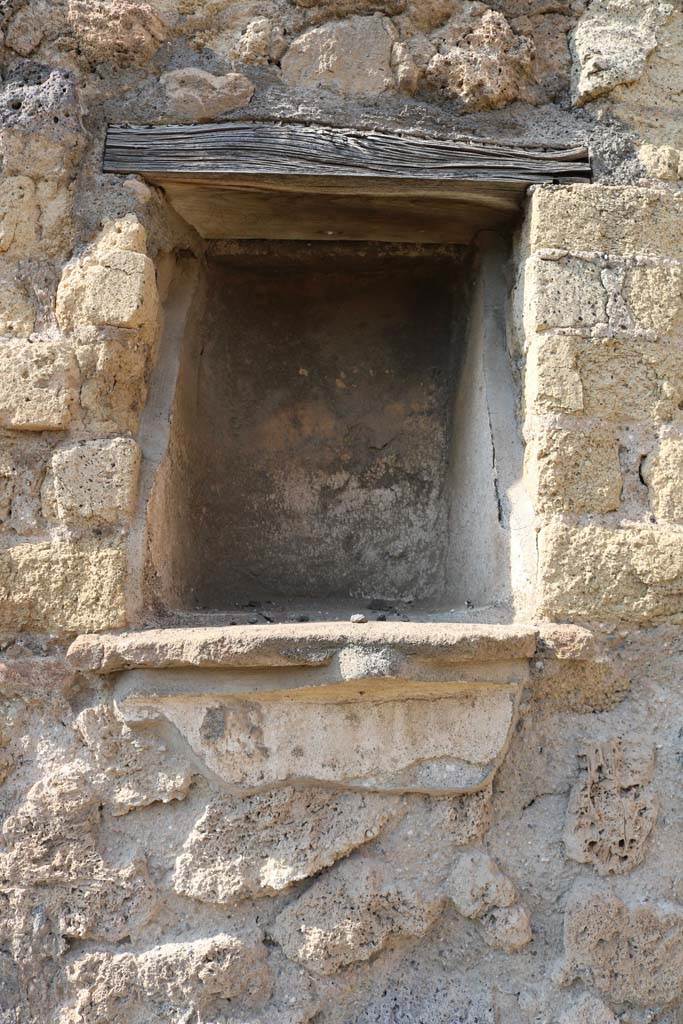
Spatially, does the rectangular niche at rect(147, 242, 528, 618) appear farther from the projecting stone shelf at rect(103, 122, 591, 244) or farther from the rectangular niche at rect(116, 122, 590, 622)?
the projecting stone shelf at rect(103, 122, 591, 244)

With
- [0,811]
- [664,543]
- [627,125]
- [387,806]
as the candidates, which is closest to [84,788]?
[0,811]

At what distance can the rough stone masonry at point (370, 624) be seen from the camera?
1926mm

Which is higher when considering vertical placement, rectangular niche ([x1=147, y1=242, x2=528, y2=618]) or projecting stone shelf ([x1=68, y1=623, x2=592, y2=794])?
rectangular niche ([x1=147, y1=242, x2=528, y2=618])

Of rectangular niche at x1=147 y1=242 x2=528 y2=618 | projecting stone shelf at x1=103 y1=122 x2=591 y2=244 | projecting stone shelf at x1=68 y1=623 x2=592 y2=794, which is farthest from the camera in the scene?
rectangular niche at x1=147 y1=242 x2=528 y2=618

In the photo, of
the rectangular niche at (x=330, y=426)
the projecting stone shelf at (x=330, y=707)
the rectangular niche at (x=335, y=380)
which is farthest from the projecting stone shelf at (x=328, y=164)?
the projecting stone shelf at (x=330, y=707)

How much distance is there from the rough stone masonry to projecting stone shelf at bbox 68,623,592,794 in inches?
0.6

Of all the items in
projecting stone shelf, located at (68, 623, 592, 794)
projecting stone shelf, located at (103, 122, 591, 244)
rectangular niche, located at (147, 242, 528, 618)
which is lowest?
projecting stone shelf, located at (68, 623, 592, 794)

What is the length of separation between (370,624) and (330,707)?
193 millimetres

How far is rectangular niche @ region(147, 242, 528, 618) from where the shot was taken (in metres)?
2.52

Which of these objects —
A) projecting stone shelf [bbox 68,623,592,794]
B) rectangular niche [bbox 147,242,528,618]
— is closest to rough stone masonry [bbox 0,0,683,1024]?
projecting stone shelf [bbox 68,623,592,794]

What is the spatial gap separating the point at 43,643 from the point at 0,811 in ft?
1.14

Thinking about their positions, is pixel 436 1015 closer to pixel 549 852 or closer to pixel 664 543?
pixel 549 852

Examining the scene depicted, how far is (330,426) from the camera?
8.86 feet

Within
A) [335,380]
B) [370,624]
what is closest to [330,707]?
[370,624]
